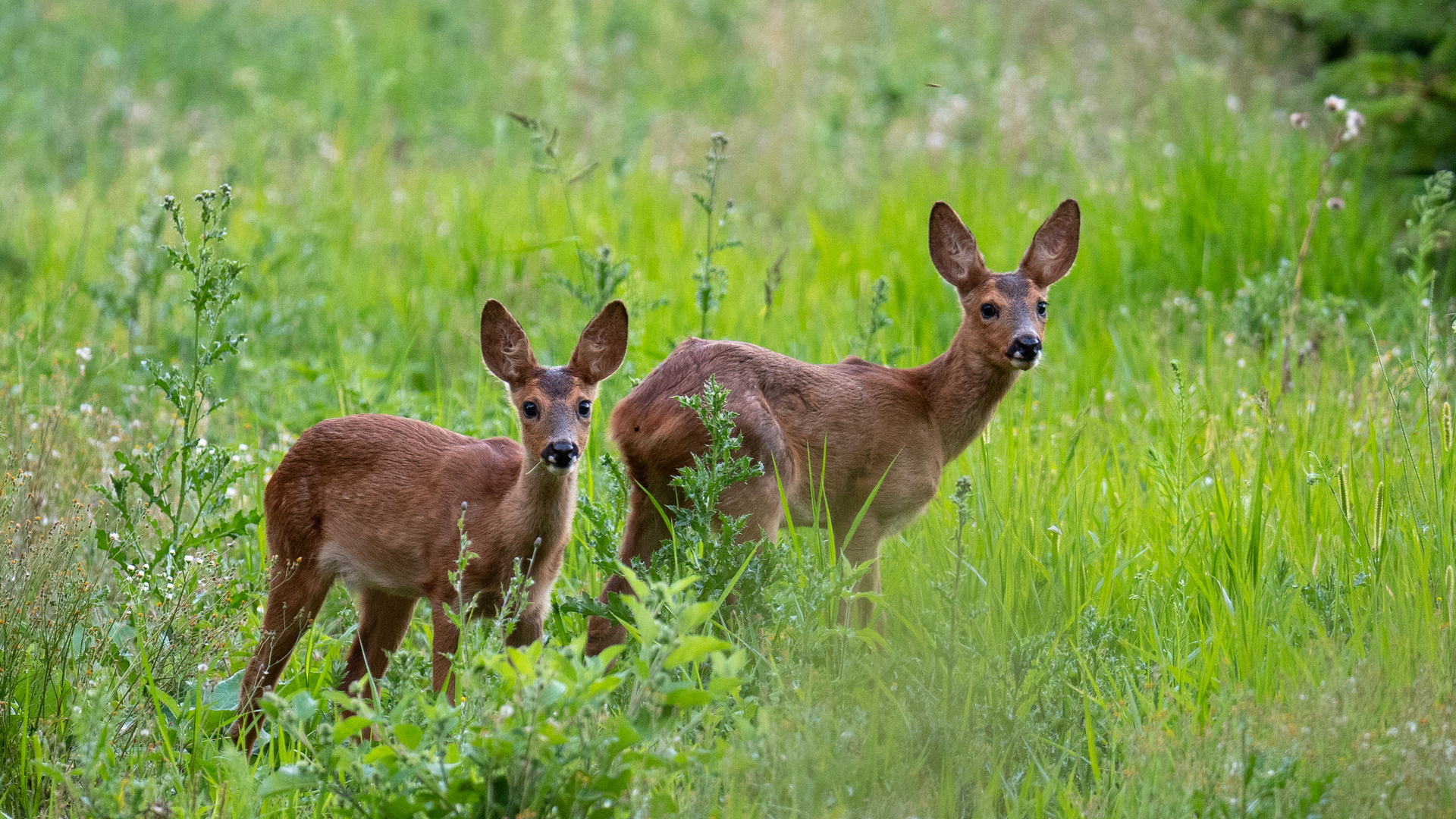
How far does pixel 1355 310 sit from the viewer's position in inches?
286

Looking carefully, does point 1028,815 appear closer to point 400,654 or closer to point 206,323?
point 400,654

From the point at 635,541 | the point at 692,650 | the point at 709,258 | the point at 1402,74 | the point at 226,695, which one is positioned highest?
the point at 1402,74

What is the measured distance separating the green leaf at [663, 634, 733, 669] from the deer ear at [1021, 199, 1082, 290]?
8.57ft

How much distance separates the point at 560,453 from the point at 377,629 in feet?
3.85

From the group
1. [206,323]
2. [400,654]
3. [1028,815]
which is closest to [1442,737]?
[1028,815]

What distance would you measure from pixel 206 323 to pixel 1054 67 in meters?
9.90

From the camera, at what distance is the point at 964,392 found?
5035 millimetres

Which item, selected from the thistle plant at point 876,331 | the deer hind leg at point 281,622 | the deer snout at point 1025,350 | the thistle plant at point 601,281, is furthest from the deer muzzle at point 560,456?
the thistle plant at point 876,331

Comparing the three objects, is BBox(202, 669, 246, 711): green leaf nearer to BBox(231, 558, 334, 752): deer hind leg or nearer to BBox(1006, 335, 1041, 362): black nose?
BBox(231, 558, 334, 752): deer hind leg

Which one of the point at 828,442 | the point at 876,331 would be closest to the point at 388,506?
the point at 828,442

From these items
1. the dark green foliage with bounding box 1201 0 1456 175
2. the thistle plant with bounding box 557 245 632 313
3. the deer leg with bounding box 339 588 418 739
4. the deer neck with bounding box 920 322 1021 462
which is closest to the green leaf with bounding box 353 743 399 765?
the deer leg with bounding box 339 588 418 739

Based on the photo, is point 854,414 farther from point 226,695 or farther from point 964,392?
point 226,695

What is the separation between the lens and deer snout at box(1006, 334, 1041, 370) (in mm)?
4789

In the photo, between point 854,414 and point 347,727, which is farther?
point 854,414
